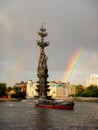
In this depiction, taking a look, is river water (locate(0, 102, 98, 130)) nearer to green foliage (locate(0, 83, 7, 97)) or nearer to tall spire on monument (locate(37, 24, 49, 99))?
tall spire on monument (locate(37, 24, 49, 99))

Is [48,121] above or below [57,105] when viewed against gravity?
below

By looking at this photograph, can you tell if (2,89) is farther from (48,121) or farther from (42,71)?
(48,121)

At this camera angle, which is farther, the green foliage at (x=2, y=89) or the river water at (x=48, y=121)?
the green foliage at (x=2, y=89)

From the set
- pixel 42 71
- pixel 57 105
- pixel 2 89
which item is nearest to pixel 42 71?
pixel 42 71

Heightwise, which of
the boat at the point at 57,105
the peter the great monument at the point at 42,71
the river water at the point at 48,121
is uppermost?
the peter the great monument at the point at 42,71

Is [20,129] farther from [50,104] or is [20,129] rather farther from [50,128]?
[50,104]

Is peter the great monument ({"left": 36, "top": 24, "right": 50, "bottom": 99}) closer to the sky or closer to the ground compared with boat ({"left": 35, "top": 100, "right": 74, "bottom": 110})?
closer to the sky

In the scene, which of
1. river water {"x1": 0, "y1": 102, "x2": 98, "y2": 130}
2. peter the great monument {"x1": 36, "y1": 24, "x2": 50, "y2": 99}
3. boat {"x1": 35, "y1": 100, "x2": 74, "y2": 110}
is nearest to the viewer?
river water {"x1": 0, "y1": 102, "x2": 98, "y2": 130}

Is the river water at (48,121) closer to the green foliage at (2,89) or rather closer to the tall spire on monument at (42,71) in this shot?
the tall spire on monument at (42,71)

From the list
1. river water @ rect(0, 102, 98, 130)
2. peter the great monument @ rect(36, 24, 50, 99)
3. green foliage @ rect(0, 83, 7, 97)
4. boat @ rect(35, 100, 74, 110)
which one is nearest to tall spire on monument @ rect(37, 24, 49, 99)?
peter the great monument @ rect(36, 24, 50, 99)

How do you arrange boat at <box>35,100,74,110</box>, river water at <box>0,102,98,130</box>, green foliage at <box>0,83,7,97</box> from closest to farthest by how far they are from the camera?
river water at <box>0,102,98,130</box>, boat at <box>35,100,74,110</box>, green foliage at <box>0,83,7,97</box>

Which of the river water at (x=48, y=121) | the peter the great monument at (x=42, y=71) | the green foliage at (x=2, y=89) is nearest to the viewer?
the river water at (x=48, y=121)

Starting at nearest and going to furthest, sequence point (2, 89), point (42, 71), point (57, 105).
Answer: point (57, 105) → point (42, 71) → point (2, 89)

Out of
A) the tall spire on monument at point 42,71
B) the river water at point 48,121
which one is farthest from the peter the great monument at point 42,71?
the river water at point 48,121
